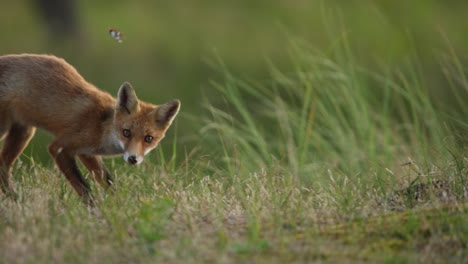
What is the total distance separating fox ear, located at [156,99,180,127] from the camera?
20.8ft

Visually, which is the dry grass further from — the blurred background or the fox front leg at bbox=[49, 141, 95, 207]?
the blurred background

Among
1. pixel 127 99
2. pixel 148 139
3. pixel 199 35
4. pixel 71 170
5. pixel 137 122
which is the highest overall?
pixel 127 99

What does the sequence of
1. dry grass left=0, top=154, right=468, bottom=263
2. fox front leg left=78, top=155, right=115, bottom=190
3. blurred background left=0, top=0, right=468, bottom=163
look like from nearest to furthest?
1. dry grass left=0, top=154, right=468, bottom=263
2. fox front leg left=78, top=155, right=115, bottom=190
3. blurred background left=0, top=0, right=468, bottom=163

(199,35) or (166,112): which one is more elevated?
(166,112)

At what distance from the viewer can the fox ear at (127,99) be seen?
20.3ft

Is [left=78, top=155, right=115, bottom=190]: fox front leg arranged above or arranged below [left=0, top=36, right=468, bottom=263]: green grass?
below

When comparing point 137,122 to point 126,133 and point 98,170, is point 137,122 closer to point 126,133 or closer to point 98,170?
point 126,133

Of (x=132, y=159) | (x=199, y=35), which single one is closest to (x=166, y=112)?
(x=132, y=159)

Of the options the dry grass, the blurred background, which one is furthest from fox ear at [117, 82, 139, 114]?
the blurred background

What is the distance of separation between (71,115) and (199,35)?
36.5 feet

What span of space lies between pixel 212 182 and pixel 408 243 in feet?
5.73

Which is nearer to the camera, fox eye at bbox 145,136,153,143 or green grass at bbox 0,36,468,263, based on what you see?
green grass at bbox 0,36,468,263

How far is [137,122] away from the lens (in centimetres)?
629

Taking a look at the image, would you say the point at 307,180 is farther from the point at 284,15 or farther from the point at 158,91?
the point at 284,15
